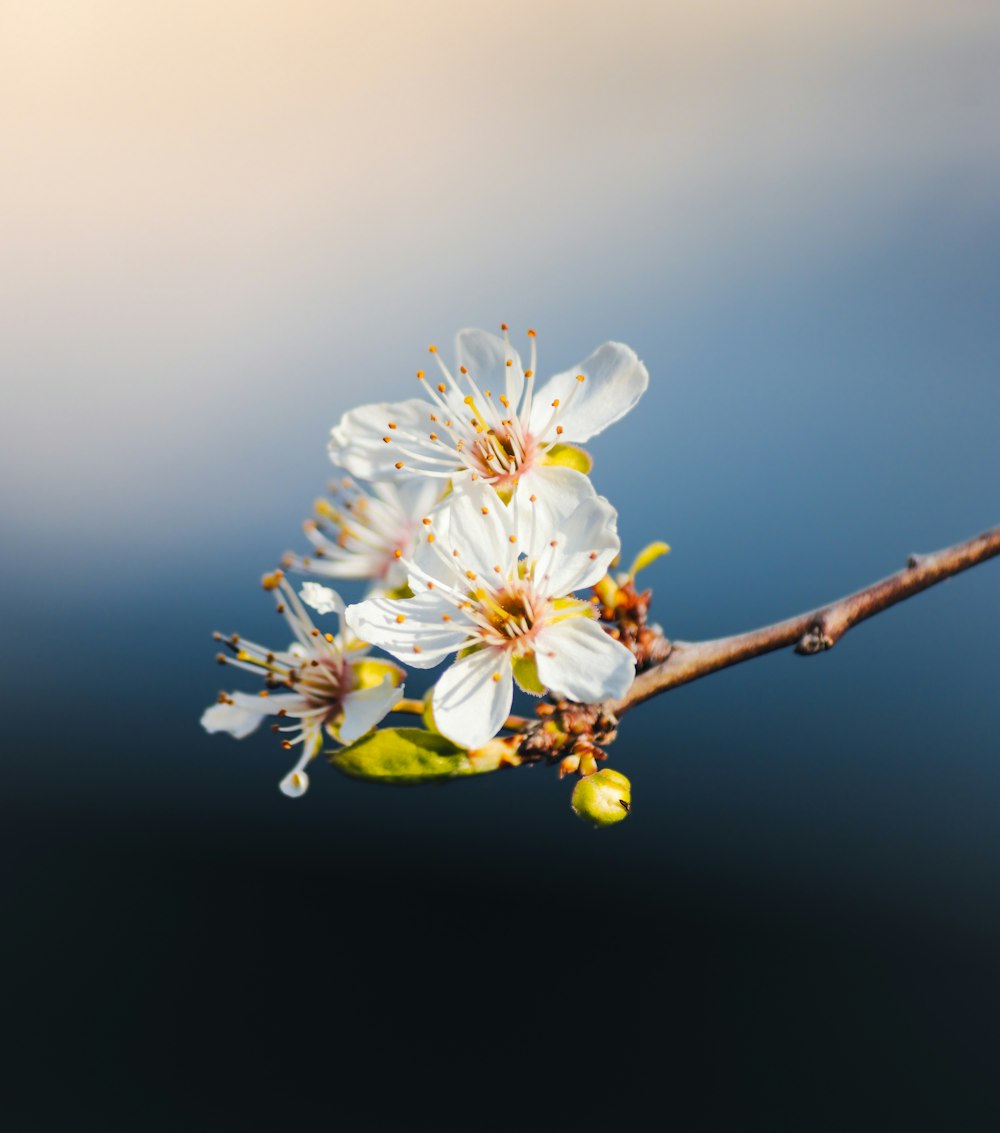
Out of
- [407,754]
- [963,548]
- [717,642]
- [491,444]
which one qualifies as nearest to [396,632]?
[407,754]

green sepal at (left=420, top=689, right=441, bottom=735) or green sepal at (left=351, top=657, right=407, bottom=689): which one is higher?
green sepal at (left=351, top=657, right=407, bottom=689)

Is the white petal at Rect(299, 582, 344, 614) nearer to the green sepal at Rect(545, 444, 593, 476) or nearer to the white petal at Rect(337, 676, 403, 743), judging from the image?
the white petal at Rect(337, 676, 403, 743)

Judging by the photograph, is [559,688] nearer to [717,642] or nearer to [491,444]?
[717,642]

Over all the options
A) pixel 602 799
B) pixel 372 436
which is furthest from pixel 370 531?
pixel 602 799

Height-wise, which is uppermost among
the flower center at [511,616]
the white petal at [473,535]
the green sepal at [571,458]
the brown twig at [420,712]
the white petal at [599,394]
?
the white petal at [599,394]

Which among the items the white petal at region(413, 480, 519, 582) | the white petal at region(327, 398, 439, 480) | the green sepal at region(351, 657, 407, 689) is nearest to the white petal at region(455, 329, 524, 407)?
the white petal at region(327, 398, 439, 480)

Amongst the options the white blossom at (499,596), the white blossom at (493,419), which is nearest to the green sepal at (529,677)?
the white blossom at (499,596)

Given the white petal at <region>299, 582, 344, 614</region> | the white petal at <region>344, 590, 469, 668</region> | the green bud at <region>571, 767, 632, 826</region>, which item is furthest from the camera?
the white petal at <region>299, 582, 344, 614</region>

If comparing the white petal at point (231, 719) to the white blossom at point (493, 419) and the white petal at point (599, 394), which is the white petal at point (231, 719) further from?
the white petal at point (599, 394)

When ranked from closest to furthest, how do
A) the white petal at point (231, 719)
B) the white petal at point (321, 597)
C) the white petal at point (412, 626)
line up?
the white petal at point (412, 626), the white petal at point (321, 597), the white petal at point (231, 719)
